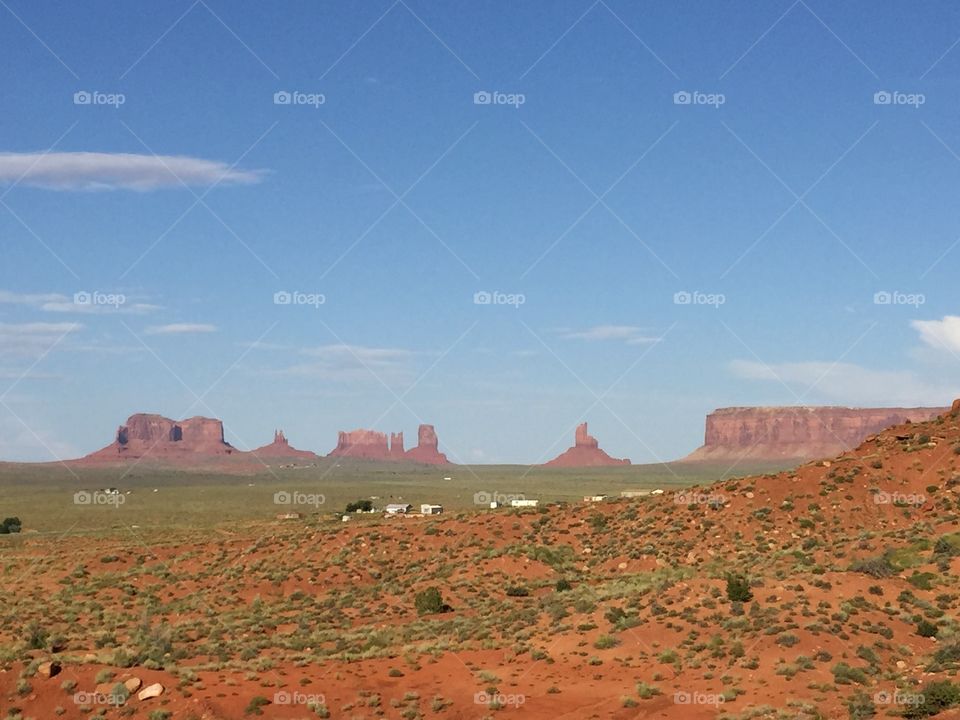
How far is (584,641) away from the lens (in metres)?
35.8

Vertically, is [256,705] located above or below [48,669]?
below

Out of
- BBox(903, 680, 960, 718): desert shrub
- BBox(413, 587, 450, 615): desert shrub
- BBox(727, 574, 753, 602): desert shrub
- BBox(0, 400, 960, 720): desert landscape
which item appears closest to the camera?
BBox(903, 680, 960, 718): desert shrub

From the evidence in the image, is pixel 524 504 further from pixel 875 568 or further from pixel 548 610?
pixel 875 568

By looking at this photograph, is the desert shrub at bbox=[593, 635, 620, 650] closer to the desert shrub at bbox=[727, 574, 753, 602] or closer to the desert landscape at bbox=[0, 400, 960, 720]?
the desert landscape at bbox=[0, 400, 960, 720]

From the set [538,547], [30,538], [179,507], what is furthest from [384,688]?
[179,507]

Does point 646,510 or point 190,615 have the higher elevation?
point 646,510

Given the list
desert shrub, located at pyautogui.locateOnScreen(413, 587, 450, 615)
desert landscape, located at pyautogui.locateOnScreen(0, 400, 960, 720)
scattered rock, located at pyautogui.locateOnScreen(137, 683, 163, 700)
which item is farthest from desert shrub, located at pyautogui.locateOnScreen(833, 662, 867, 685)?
desert shrub, located at pyautogui.locateOnScreen(413, 587, 450, 615)

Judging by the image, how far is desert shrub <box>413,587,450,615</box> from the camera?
48344 millimetres

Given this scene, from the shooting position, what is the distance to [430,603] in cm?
4841

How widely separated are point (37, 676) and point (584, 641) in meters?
17.2

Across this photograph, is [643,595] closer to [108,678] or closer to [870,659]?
[870,659]

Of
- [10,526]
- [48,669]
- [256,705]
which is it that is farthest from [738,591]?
[10,526]

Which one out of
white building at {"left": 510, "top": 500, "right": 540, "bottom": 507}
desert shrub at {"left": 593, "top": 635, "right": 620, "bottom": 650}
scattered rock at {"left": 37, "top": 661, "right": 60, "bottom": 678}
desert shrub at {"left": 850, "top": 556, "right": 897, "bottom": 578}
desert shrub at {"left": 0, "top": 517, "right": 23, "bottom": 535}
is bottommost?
desert shrub at {"left": 593, "top": 635, "right": 620, "bottom": 650}

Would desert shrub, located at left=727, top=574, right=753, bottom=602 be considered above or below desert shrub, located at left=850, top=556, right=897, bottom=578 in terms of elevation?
below
